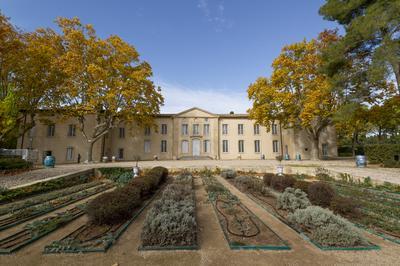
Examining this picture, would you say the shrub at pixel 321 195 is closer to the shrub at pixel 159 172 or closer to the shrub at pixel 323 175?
the shrub at pixel 323 175

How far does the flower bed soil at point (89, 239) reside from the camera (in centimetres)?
313

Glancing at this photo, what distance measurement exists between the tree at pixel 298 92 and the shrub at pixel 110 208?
56.0ft

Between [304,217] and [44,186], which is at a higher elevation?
[304,217]

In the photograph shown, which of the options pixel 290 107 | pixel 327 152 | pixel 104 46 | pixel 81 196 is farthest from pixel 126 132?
pixel 327 152

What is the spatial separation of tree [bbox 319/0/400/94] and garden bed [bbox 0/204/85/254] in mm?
16325

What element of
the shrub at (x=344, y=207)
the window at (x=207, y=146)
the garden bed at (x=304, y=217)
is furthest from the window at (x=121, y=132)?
the shrub at (x=344, y=207)

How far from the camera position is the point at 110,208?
4.16 meters

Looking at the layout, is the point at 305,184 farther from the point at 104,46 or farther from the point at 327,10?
the point at 104,46

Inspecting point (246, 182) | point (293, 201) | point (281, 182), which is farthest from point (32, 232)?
point (281, 182)

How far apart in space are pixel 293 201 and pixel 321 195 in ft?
3.55

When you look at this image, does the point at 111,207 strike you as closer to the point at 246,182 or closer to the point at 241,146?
the point at 246,182

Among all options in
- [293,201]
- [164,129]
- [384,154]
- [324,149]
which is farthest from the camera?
[164,129]

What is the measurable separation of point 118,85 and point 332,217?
18617mm

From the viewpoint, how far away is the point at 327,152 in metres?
25.8
